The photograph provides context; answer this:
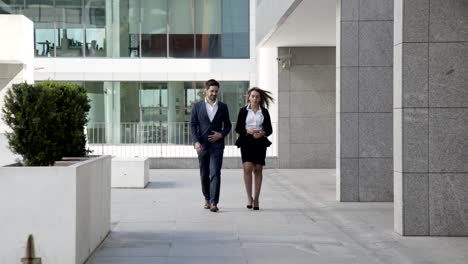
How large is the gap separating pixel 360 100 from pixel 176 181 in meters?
6.16

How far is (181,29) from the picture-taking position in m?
31.9

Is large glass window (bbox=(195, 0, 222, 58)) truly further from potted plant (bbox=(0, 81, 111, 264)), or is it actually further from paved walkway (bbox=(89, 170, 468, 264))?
potted plant (bbox=(0, 81, 111, 264))

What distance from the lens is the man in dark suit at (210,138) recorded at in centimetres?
1156

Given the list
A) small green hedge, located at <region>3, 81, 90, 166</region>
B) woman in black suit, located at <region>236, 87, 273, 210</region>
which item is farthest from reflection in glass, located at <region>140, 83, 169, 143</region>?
small green hedge, located at <region>3, 81, 90, 166</region>

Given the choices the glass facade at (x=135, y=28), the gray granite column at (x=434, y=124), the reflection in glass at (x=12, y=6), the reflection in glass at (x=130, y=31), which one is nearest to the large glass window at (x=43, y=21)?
the glass facade at (x=135, y=28)

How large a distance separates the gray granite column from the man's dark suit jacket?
3.40m

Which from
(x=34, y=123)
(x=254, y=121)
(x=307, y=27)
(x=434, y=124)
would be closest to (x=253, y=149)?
(x=254, y=121)

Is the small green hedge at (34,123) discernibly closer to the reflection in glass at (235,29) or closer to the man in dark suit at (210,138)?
the man in dark suit at (210,138)

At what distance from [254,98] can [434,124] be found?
3.60 metres

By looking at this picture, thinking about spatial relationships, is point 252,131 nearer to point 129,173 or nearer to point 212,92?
point 212,92

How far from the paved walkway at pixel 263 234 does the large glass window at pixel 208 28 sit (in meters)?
17.9

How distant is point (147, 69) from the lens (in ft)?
104

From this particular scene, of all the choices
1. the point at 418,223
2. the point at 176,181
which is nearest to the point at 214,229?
the point at 418,223

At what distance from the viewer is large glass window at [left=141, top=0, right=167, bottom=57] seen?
104 feet
